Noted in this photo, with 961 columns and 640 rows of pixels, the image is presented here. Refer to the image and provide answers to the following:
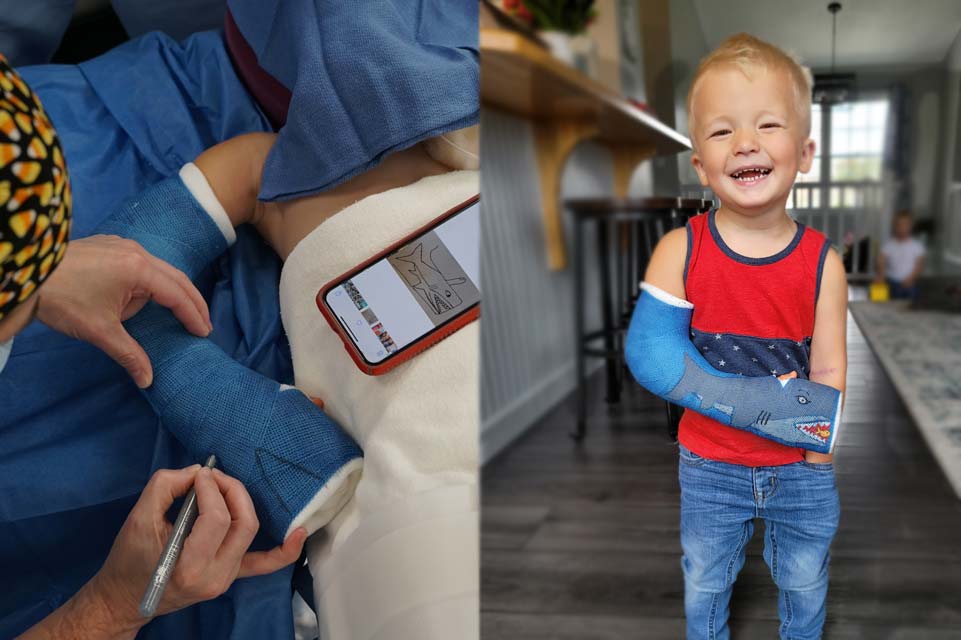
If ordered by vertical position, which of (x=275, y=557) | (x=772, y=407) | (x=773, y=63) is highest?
(x=773, y=63)

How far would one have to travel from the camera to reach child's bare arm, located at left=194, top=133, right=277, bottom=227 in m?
0.38

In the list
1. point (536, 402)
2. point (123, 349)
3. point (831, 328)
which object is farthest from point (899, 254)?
point (123, 349)

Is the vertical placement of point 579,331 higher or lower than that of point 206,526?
higher

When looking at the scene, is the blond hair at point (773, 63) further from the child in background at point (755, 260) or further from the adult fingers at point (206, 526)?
the adult fingers at point (206, 526)

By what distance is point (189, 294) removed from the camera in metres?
0.37

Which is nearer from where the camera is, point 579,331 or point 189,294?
point 579,331

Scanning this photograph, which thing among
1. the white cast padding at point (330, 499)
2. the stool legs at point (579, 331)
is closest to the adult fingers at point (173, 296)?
the white cast padding at point (330, 499)

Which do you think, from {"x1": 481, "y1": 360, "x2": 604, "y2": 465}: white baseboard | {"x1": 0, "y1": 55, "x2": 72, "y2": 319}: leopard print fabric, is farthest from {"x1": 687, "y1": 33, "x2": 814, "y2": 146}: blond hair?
{"x1": 0, "y1": 55, "x2": 72, "y2": 319}: leopard print fabric

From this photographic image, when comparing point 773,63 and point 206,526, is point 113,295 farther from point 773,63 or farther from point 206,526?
point 773,63

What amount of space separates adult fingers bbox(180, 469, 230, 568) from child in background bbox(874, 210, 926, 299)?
31 centimetres

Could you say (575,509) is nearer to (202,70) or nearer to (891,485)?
(891,485)

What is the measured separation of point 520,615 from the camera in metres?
0.27

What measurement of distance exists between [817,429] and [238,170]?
318mm

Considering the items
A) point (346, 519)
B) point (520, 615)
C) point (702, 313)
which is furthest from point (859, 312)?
point (346, 519)
